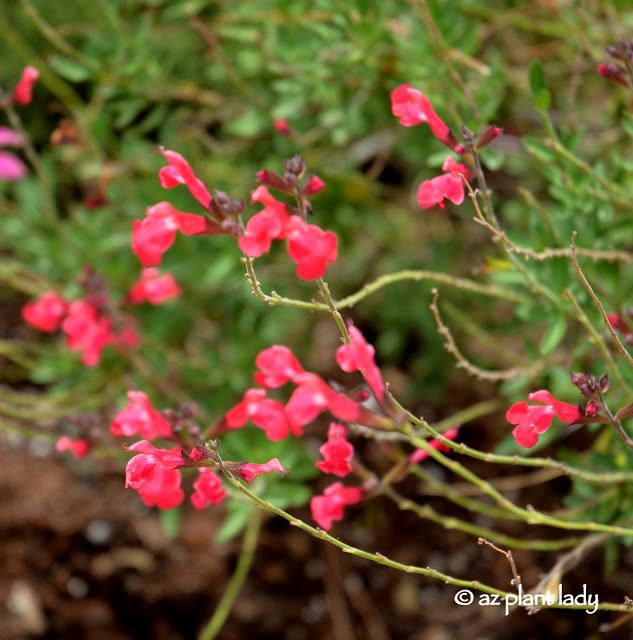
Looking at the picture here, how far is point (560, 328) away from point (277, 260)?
1.17 metres

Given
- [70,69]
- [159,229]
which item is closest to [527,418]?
[159,229]

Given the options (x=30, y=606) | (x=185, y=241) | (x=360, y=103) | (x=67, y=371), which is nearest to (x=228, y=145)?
(x=185, y=241)

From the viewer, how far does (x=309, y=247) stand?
1.10m

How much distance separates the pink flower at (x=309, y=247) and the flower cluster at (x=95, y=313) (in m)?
0.96

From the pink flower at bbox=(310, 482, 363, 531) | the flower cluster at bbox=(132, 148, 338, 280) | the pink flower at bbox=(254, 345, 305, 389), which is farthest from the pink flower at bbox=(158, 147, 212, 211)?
the pink flower at bbox=(310, 482, 363, 531)

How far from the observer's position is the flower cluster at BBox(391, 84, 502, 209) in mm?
1222

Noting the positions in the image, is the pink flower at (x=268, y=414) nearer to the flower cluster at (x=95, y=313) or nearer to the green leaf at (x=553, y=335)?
the green leaf at (x=553, y=335)

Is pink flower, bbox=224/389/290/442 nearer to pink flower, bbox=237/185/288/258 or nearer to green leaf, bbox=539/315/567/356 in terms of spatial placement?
pink flower, bbox=237/185/288/258

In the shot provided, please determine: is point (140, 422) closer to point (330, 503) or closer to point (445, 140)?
point (330, 503)

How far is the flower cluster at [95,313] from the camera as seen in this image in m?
1.97

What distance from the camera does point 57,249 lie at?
2354 mm

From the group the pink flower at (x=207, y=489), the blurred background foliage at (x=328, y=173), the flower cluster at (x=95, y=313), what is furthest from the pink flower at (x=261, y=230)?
the flower cluster at (x=95, y=313)

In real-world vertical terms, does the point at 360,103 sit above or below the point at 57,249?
above

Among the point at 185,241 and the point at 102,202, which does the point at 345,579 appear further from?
the point at 102,202
